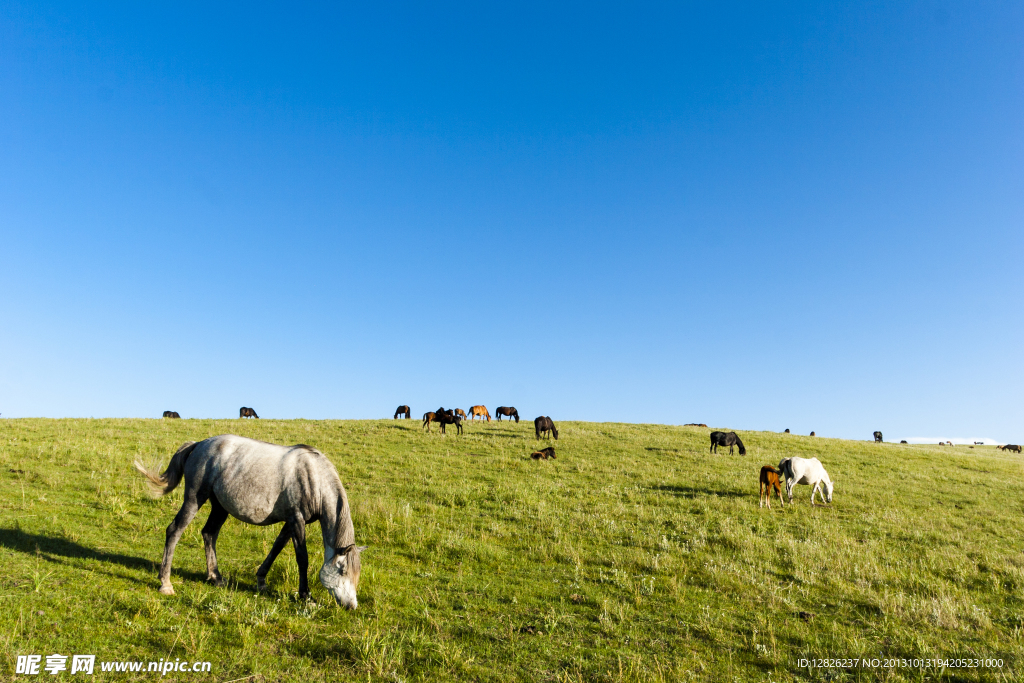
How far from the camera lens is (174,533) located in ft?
25.5

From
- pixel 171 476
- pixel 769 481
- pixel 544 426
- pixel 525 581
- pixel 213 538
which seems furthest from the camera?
pixel 544 426

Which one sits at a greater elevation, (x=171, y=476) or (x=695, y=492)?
(x=171, y=476)

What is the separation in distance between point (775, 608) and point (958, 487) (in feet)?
83.5

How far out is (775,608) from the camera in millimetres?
8953

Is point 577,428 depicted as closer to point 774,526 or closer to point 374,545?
point 774,526

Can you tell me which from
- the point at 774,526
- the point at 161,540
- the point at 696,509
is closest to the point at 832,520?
the point at 774,526

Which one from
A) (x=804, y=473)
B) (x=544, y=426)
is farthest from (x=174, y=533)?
(x=544, y=426)

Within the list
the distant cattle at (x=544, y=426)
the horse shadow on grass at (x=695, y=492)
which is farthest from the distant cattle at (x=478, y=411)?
the horse shadow on grass at (x=695, y=492)

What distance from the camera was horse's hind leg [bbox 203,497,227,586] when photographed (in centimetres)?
807

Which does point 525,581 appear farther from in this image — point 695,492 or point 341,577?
point 695,492

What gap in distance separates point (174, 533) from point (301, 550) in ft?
6.59

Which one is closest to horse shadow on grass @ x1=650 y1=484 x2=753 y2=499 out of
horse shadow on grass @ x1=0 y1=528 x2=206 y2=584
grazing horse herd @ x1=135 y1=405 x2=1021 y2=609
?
grazing horse herd @ x1=135 y1=405 x2=1021 y2=609

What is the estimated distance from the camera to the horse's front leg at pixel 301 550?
24.9 ft

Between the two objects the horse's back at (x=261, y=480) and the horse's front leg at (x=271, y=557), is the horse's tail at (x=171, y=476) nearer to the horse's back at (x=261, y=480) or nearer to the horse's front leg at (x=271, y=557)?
the horse's back at (x=261, y=480)
